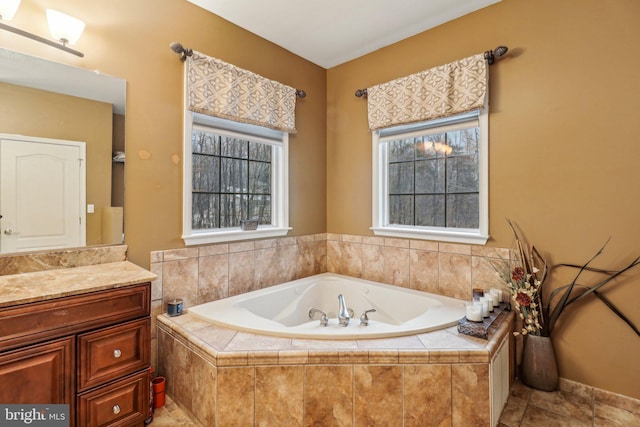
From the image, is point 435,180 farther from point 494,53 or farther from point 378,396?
point 378,396

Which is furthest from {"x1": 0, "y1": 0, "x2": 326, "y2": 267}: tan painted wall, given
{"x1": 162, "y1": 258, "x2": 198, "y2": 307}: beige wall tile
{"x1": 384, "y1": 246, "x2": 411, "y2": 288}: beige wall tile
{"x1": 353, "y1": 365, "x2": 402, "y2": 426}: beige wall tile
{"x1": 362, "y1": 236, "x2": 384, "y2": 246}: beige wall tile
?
{"x1": 384, "y1": 246, "x2": 411, "y2": 288}: beige wall tile

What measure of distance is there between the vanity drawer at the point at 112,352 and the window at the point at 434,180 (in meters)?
2.06

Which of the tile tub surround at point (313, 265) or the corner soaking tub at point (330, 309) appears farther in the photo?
the tile tub surround at point (313, 265)

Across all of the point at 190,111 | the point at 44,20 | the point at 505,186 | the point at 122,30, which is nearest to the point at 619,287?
the point at 505,186

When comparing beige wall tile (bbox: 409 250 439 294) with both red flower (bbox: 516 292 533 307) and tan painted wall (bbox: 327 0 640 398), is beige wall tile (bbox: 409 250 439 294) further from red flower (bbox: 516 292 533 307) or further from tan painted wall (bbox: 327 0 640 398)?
red flower (bbox: 516 292 533 307)

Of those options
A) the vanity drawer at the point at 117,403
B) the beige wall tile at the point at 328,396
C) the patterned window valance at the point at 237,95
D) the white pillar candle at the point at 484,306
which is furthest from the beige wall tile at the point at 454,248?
the vanity drawer at the point at 117,403

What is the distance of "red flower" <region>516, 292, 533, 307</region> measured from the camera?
76.5 inches

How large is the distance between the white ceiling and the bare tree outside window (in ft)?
3.15

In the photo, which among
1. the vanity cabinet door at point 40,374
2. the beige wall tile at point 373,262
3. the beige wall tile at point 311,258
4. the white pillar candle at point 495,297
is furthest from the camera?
the beige wall tile at point 311,258

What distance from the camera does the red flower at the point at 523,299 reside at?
1.94m

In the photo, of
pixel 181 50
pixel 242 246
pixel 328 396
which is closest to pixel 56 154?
pixel 181 50

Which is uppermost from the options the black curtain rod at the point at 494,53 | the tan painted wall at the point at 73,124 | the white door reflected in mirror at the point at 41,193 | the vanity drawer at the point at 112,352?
the black curtain rod at the point at 494,53

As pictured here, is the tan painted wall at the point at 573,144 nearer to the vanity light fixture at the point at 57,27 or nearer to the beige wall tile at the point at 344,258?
the beige wall tile at the point at 344,258

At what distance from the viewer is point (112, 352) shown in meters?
1.56
